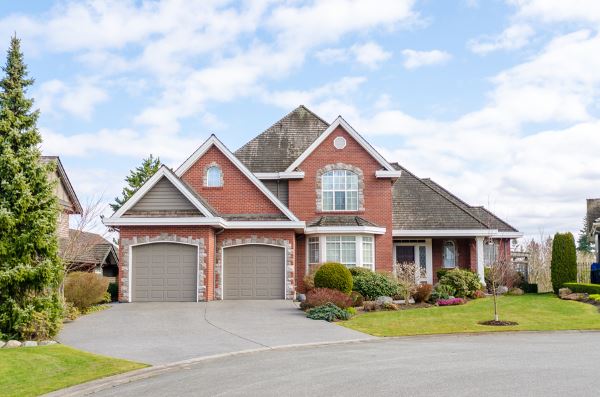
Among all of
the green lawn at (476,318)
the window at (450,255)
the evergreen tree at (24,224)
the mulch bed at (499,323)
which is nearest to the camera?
the evergreen tree at (24,224)

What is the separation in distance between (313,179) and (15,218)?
1615cm

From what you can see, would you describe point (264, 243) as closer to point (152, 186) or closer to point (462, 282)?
point (152, 186)

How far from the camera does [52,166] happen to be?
1786cm

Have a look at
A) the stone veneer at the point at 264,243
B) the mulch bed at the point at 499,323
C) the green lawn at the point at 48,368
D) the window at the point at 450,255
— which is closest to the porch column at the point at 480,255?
the window at the point at 450,255

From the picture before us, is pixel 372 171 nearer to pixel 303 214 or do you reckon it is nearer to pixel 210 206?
pixel 303 214

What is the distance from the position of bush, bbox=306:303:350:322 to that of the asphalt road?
5191 millimetres

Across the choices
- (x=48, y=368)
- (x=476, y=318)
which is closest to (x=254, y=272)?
(x=476, y=318)

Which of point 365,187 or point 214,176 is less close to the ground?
point 214,176

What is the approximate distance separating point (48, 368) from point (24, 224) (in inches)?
220

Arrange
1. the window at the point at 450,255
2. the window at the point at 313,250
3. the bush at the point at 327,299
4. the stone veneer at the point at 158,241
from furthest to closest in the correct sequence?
the window at the point at 450,255 → the window at the point at 313,250 → the stone veneer at the point at 158,241 → the bush at the point at 327,299

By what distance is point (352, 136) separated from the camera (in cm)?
3080

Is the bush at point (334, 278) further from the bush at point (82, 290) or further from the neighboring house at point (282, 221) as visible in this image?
the bush at point (82, 290)

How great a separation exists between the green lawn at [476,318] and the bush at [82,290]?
9049mm

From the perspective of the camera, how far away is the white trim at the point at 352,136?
100ft
